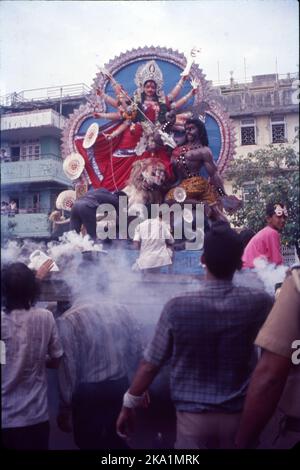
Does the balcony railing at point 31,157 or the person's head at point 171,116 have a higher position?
the person's head at point 171,116

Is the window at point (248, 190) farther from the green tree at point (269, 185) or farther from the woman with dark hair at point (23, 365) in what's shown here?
the woman with dark hair at point (23, 365)

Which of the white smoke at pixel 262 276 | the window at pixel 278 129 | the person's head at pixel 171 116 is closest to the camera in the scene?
the white smoke at pixel 262 276

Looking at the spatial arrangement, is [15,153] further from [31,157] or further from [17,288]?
[17,288]

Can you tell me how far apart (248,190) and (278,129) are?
17.5 inches

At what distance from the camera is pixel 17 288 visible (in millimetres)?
2422

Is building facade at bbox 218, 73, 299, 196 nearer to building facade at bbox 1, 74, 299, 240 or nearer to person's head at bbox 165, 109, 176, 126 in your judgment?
building facade at bbox 1, 74, 299, 240

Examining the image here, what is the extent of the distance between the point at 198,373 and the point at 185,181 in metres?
1.65

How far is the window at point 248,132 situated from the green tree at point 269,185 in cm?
23

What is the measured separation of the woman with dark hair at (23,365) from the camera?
2.34 metres

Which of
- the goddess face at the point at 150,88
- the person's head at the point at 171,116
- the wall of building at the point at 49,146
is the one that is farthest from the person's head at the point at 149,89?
the wall of building at the point at 49,146

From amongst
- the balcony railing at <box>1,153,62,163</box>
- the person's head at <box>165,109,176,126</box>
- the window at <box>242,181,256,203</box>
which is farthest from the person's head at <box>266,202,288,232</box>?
the balcony railing at <box>1,153,62,163</box>

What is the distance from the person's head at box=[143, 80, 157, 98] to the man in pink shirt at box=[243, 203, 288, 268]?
1.21m

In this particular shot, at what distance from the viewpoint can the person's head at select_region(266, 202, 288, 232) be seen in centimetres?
298

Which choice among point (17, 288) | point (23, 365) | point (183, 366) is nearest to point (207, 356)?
point (183, 366)
